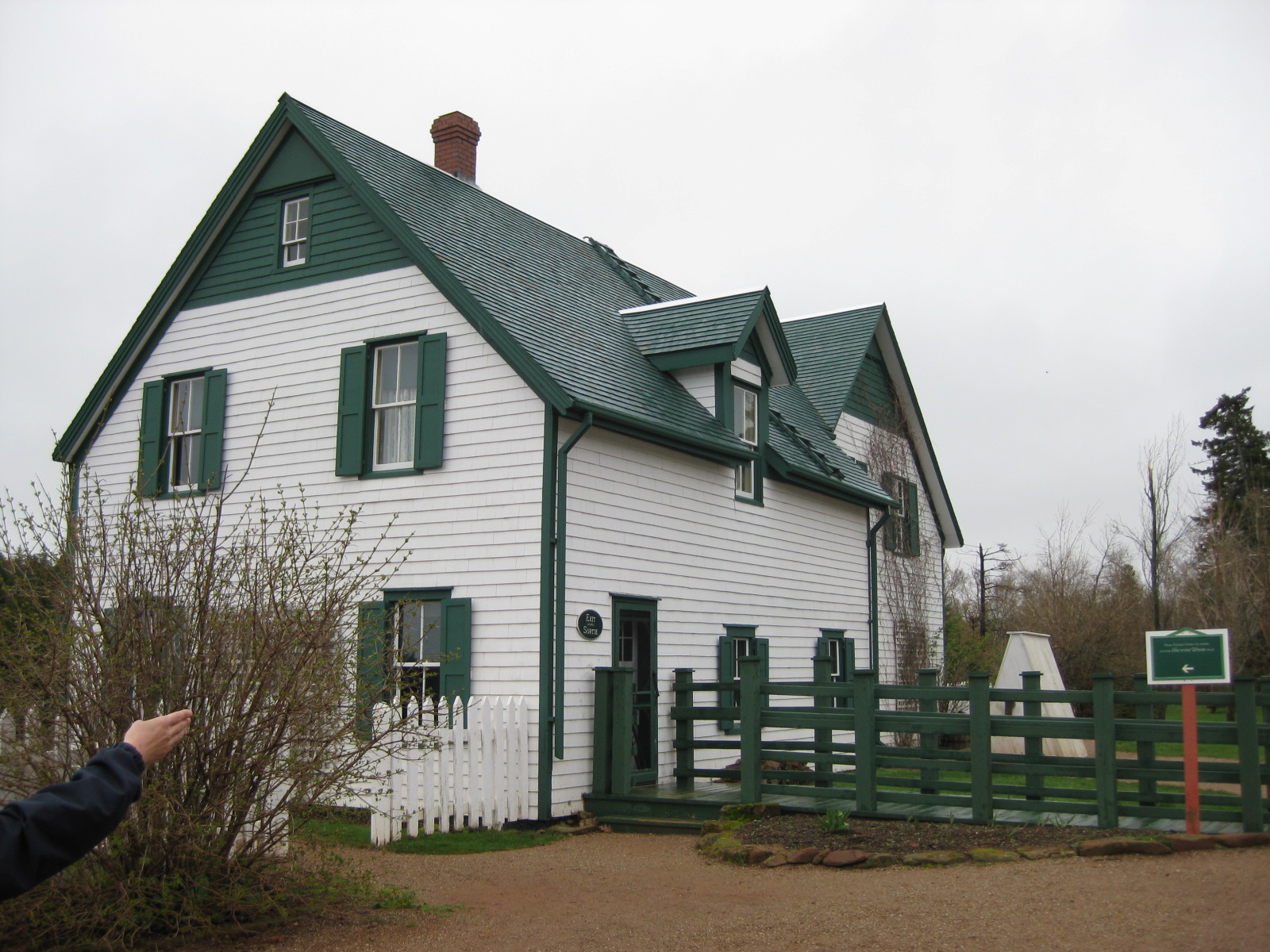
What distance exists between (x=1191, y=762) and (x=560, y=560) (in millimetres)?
6305

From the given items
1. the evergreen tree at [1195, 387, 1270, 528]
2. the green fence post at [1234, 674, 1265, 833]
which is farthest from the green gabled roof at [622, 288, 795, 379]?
the evergreen tree at [1195, 387, 1270, 528]

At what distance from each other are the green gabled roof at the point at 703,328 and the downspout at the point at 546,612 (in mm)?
3849

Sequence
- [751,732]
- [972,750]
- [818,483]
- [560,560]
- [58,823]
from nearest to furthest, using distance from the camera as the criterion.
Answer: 1. [58,823]
2. [972,750]
3. [751,732]
4. [560,560]
5. [818,483]

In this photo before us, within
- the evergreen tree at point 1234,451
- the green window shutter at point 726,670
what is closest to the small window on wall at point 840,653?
the green window shutter at point 726,670

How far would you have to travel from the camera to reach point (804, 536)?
60.1 feet

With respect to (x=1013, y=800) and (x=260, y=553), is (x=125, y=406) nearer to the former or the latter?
(x=260, y=553)

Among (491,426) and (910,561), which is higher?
(491,426)

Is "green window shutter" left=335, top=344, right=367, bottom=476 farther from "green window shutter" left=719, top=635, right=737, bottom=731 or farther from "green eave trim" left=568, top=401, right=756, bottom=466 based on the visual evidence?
"green window shutter" left=719, top=635, right=737, bottom=731

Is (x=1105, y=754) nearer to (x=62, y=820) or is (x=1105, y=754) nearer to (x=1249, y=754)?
(x=1249, y=754)

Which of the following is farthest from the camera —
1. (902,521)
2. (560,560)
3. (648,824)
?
(902,521)

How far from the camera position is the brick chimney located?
18828 millimetres

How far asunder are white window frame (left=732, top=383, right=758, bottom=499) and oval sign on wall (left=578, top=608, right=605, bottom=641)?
4.10 metres

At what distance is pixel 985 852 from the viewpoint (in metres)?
9.17

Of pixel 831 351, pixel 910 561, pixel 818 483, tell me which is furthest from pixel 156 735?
pixel 831 351
